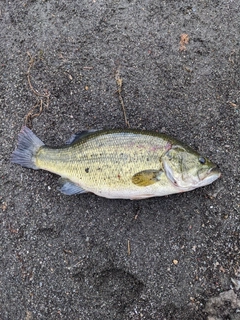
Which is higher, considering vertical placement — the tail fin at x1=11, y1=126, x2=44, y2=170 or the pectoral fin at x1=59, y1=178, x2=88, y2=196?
the tail fin at x1=11, y1=126, x2=44, y2=170

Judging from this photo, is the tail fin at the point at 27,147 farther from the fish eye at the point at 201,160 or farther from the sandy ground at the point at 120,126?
the fish eye at the point at 201,160

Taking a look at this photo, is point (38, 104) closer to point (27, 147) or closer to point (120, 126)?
point (27, 147)

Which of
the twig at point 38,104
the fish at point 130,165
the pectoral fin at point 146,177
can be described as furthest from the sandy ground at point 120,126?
the pectoral fin at point 146,177

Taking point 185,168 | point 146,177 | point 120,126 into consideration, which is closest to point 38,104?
point 120,126

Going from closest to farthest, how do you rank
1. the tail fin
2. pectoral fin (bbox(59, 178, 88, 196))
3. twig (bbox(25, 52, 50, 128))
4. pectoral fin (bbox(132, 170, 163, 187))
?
pectoral fin (bbox(132, 170, 163, 187)), pectoral fin (bbox(59, 178, 88, 196)), the tail fin, twig (bbox(25, 52, 50, 128))

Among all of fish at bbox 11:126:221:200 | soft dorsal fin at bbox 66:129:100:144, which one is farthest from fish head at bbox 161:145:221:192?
soft dorsal fin at bbox 66:129:100:144

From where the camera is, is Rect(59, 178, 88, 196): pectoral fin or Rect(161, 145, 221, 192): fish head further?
Rect(59, 178, 88, 196): pectoral fin

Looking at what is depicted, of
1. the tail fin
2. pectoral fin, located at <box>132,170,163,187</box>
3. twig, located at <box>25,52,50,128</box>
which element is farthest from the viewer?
twig, located at <box>25,52,50,128</box>

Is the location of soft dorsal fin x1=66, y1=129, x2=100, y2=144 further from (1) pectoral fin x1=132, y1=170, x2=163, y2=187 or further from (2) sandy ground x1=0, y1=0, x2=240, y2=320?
(1) pectoral fin x1=132, y1=170, x2=163, y2=187
